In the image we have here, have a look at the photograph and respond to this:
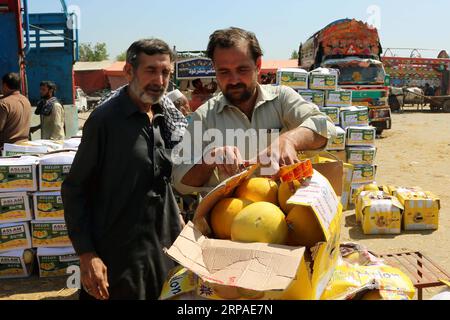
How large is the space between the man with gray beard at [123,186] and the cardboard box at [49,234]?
2.70 meters

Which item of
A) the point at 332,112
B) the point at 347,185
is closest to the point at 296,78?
the point at 332,112

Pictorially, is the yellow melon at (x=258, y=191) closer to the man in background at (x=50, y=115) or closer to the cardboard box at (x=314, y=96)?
the man in background at (x=50, y=115)

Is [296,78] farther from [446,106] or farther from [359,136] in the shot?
[446,106]

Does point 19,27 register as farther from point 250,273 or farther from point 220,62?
point 250,273

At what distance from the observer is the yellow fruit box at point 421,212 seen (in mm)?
5832

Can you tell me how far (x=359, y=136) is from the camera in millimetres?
7273

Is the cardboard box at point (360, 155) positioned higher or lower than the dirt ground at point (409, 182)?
higher

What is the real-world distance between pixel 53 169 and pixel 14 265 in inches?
44.6

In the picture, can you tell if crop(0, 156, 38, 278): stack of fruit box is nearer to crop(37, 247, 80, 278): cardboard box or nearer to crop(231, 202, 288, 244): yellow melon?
crop(37, 247, 80, 278): cardboard box

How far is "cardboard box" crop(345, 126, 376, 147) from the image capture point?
23.8 ft

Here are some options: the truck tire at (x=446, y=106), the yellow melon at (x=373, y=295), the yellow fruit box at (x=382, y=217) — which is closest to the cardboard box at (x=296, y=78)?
the yellow fruit box at (x=382, y=217)

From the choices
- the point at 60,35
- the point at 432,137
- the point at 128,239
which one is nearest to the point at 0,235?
the point at 128,239

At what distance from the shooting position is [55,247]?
15.2 feet
